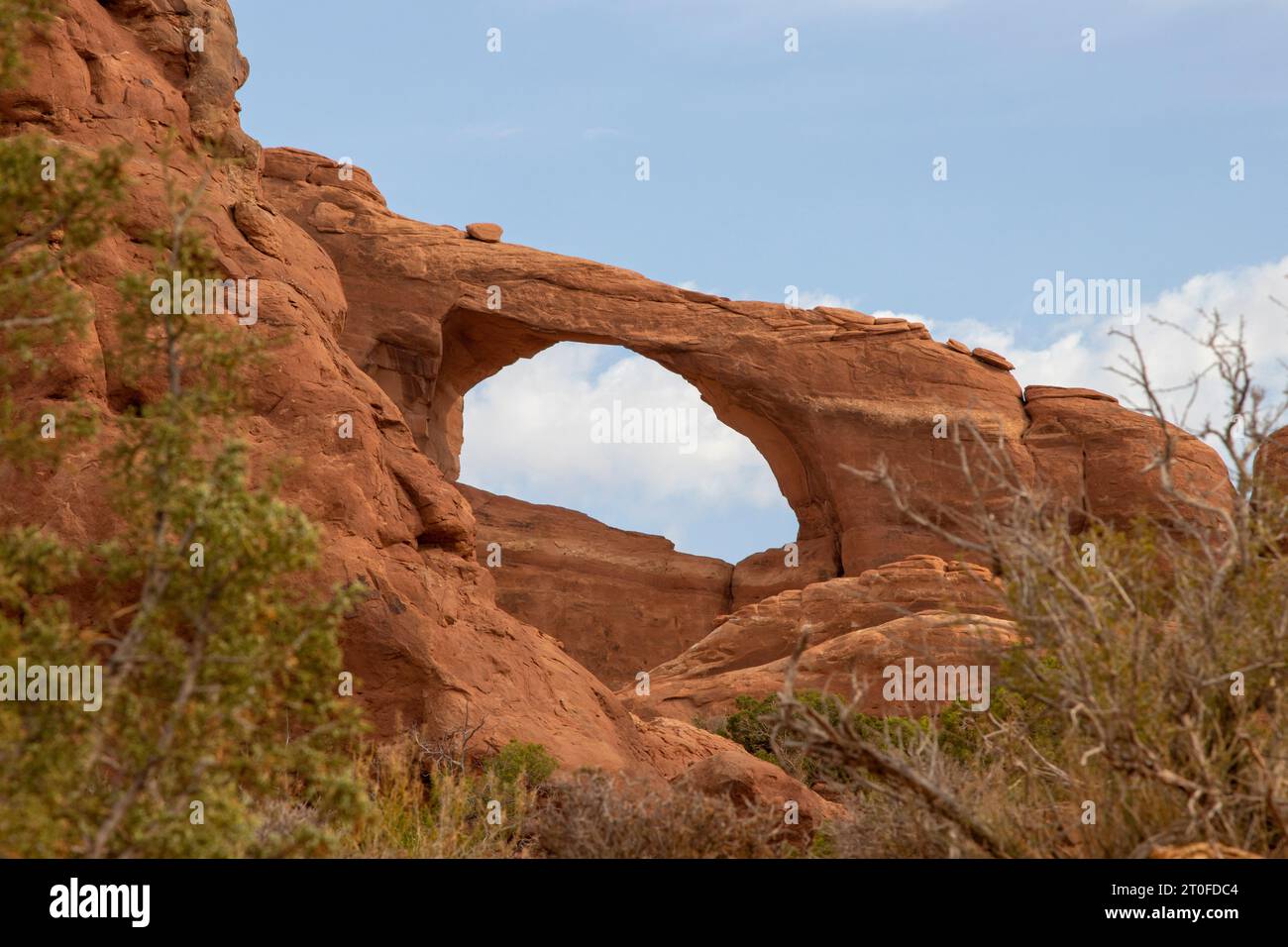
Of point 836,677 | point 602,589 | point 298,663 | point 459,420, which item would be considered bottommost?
point 836,677

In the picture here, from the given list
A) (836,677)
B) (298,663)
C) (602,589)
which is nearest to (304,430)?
(298,663)

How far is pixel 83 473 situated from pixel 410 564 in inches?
146

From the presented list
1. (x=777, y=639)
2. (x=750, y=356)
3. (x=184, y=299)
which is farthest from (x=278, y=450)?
(x=750, y=356)

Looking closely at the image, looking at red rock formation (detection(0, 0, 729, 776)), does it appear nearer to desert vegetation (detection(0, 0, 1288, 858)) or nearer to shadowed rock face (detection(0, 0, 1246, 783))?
shadowed rock face (detection(0, 0, 1246, 783))

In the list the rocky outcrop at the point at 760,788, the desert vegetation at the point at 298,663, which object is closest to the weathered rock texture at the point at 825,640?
the rocky outcrop at the point at 760,788

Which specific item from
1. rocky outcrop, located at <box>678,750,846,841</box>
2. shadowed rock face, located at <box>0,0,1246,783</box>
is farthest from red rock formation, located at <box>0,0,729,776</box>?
rocky outcrop, located at <box>678,750,846,841</box>

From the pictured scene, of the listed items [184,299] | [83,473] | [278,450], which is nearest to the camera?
[184,299]

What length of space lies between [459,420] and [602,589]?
6492mm

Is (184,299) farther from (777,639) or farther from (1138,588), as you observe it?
(777,639)

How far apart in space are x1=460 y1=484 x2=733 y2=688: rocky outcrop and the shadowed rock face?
0.27 feet

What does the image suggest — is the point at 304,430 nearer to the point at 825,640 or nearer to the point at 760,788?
the point at 760,788

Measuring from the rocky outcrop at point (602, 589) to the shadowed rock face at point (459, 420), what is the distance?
0.08m

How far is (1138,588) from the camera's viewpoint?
848 cm

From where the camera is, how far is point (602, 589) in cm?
3841
